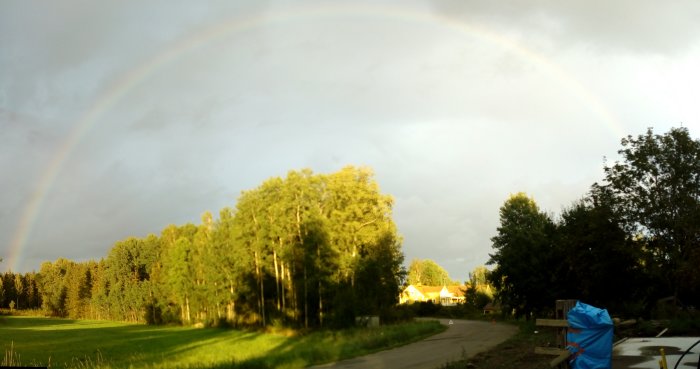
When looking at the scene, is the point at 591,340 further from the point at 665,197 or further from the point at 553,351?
the point at 665,197

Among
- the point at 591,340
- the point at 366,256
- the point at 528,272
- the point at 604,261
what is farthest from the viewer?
the point at 366,256

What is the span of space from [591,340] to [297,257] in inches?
2055

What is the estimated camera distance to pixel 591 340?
9.97 meters

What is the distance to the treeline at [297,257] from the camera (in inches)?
2277

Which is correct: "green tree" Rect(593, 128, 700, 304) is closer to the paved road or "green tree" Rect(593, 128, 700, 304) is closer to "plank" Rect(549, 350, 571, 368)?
the paved road

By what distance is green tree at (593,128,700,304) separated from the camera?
2870 centimetres

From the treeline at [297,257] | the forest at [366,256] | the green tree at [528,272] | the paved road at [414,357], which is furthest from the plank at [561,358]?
the treeline at [297,257]

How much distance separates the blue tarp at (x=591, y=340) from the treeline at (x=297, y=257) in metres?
44.6

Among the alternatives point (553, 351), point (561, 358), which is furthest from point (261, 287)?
point (561, 358)

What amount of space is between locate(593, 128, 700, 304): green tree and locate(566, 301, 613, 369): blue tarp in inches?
846

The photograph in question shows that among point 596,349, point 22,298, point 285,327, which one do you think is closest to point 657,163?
point 596,349

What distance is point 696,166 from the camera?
98.2 ft

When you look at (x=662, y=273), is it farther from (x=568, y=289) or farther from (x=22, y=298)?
(x=22, y=298)

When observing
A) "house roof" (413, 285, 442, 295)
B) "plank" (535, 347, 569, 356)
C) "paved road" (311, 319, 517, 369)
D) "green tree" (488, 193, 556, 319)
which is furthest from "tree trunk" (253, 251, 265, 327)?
"house roof" (413, 285, 442, 295)
